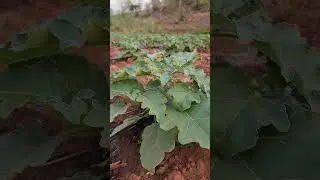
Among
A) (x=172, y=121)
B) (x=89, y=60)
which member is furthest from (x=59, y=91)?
(x=172, y=121)

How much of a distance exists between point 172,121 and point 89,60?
0.20 meters

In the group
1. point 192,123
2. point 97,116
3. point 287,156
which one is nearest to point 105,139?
point 97,116

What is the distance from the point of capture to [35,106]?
93 centimetres

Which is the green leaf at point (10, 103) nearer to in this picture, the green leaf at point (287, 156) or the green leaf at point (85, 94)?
the green leaf at point (85, 94)

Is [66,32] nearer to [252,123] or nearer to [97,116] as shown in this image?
[97,116]

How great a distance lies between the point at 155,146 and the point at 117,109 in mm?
89

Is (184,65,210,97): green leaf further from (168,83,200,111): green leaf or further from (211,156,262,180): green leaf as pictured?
(211,156,262,180): green leaf

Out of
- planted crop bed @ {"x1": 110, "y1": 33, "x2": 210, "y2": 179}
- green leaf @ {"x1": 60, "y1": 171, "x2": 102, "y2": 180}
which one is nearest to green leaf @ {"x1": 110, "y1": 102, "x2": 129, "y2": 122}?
planted crop bed @ {"x1": 110, "y1": 33, "x2": 210, "y2": 179}

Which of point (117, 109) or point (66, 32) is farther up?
point (66, 32)

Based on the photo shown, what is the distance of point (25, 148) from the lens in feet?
2.79

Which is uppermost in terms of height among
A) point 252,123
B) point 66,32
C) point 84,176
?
point 66,32

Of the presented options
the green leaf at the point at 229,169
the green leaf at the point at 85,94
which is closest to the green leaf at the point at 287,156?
the green leaf at the point at 229,169

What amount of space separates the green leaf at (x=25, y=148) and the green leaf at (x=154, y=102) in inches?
6.8

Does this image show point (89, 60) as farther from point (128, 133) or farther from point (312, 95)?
point (312, 95)
